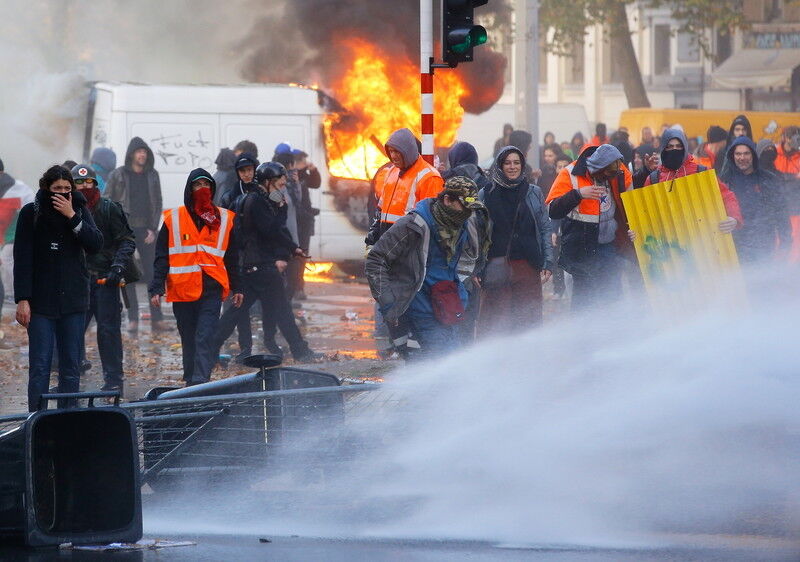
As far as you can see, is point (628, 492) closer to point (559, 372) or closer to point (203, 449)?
point (559, 372)

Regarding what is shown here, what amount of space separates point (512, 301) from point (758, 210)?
9.30 feet

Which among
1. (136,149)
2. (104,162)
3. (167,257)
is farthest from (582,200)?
(104,162)

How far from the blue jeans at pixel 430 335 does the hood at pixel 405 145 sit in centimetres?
152

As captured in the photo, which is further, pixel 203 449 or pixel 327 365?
pixel 327 365

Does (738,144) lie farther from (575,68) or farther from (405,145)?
(575,68)

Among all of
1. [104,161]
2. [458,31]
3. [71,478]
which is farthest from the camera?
[104,161]

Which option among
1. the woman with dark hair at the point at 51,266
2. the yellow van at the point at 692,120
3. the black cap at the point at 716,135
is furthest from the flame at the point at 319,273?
the yellow van at the point at 692,120

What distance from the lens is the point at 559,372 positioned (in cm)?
682

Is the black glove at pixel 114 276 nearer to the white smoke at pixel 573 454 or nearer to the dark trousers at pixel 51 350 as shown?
the dark trousers at pixel 51 350

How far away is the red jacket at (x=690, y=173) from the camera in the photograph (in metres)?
10.6

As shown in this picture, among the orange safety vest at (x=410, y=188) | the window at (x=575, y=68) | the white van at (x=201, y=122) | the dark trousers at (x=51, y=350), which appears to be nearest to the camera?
the dark trousers at (x=51, y=350)

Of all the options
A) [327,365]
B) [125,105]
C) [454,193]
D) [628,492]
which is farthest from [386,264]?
[125,105]

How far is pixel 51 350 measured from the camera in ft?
27.3

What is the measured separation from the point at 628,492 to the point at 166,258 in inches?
175
